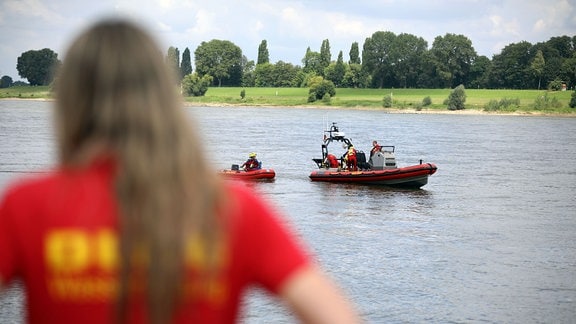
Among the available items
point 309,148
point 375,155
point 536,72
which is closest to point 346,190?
point 375,155

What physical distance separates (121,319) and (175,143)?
35 centimetres

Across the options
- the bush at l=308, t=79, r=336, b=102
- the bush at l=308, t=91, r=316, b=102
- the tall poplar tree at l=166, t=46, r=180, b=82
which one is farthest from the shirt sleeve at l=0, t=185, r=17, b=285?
the bush at l=308, t=91, r=316, b=102

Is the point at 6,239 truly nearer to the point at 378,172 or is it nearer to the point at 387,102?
the point at 378,172

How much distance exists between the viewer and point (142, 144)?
176cm

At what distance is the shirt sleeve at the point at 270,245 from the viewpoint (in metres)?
1.82

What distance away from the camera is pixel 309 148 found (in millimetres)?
61375

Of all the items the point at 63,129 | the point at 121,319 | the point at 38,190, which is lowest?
the point at 121,319

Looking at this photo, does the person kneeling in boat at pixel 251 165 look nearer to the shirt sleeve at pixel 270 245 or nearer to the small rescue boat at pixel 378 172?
the small rescue boat at pixel 378 172

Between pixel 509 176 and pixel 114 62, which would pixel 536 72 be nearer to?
pixel 509 176

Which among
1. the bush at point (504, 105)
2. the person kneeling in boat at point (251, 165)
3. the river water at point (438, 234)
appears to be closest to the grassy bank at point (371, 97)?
the bush at point (504, 105)

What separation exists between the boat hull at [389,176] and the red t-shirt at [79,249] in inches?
1358

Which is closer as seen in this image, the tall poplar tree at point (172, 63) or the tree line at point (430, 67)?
the tall poplar tree at point (172, 63)

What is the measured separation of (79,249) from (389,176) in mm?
34807

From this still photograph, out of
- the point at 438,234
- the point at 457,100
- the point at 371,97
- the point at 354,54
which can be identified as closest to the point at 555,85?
the point at 457,100
